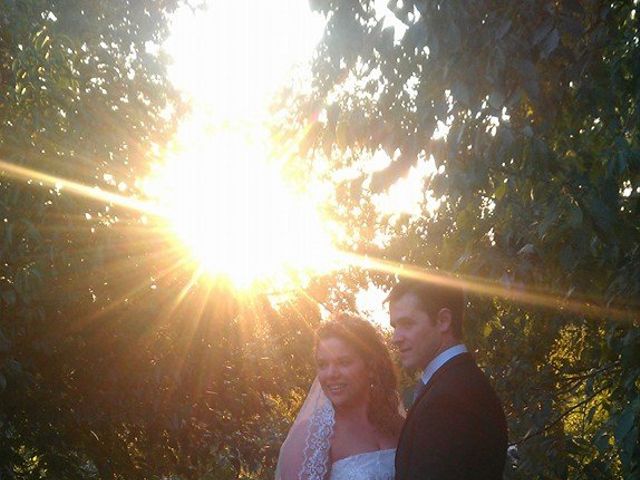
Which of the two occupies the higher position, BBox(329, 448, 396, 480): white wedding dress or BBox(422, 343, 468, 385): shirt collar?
BBox(329, 448, 396, 480): white wedding dress

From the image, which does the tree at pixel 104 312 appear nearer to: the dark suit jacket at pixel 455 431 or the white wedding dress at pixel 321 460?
the white wedding dress at pixel 321 460

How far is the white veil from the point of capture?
206 inches

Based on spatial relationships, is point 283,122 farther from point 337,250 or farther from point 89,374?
point 337,250

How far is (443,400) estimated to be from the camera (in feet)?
12.4

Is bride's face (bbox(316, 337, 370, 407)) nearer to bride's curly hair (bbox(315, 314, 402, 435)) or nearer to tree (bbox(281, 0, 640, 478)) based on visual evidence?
bride's curly hair (bbox(315, 314, 402, 435))

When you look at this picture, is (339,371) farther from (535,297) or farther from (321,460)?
(535,297)

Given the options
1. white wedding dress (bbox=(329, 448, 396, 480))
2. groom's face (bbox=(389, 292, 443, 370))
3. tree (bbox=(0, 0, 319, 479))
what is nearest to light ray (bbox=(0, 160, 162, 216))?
tree (bbox=(0, 0, 319, 479))

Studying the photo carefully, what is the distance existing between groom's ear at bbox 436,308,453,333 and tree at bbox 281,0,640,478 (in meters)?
0.64

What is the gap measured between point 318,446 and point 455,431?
1828mm

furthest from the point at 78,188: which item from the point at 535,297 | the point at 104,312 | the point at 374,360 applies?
the point at 535,297

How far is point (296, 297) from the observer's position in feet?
41.0

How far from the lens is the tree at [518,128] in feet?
15.3

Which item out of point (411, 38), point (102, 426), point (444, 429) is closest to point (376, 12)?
point (411, 38)

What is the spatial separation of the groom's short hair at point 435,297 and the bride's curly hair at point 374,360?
3.99 ft
